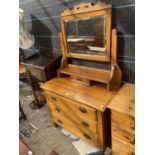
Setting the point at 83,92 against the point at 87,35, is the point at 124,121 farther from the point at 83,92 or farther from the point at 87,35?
the point at 87,35

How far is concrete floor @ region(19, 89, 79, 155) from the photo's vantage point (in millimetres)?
1545

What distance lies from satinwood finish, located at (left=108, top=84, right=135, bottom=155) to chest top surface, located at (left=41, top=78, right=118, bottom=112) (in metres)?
0.07

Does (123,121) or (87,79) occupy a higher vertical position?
(87,79)

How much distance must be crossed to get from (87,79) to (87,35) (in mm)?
435

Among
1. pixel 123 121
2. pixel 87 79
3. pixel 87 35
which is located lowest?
pixel 123 121

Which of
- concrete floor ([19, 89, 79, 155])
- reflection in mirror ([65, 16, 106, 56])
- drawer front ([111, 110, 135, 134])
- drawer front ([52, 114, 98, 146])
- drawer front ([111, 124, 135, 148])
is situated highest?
reflection in mirror ([65, 16, 106, 56])

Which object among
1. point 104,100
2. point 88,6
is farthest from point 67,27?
point 104,100

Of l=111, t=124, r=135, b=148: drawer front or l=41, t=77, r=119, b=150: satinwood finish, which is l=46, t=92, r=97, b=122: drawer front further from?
l=111, t=124, r=135, b=148: drawer front

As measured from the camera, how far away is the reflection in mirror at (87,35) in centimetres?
129

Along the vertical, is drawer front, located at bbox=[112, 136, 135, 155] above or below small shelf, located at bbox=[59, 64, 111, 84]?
below

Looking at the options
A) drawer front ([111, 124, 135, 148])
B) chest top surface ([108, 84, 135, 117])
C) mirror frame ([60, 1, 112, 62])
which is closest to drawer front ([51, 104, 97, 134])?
drawer front ([111, 124, 135, 148])

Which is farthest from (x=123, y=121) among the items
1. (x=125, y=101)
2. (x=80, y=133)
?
(x=80, y=133)

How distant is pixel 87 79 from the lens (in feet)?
4.58
